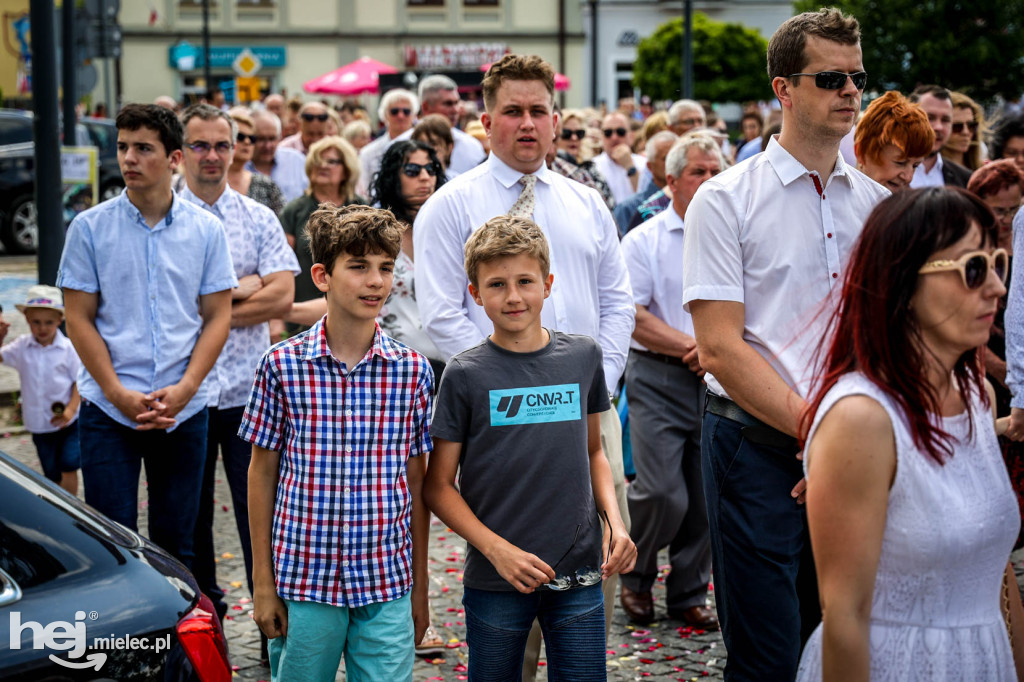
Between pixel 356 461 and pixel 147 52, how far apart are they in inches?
1864

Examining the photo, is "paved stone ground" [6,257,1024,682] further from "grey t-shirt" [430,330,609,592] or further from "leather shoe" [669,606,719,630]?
"grey t-shirt" [430,330,609,592]

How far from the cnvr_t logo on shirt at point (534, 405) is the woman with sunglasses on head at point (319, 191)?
3.20 meters

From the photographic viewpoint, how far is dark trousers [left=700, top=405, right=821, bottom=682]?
11.5 feet

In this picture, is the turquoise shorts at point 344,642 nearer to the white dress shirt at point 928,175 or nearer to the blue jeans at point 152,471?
the blue jeans at point 152,471

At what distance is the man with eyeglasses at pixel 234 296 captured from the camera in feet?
17.1

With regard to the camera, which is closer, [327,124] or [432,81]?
[432,81]

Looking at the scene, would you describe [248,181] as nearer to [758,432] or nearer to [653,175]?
[653,175]

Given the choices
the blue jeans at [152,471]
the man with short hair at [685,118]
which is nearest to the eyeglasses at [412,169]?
the blue jeans at [152,471]

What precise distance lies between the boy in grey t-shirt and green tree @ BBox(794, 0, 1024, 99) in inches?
852

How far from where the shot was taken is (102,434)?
15.4 feet

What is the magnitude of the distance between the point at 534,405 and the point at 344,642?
2.91 feet

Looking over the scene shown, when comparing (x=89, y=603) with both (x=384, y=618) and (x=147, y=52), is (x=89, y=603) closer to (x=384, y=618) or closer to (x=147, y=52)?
(x=384, y=618)

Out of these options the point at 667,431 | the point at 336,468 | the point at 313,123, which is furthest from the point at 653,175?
the point at 313,123

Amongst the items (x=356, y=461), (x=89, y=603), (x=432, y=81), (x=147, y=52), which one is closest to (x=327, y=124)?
(x=432, y=81)
